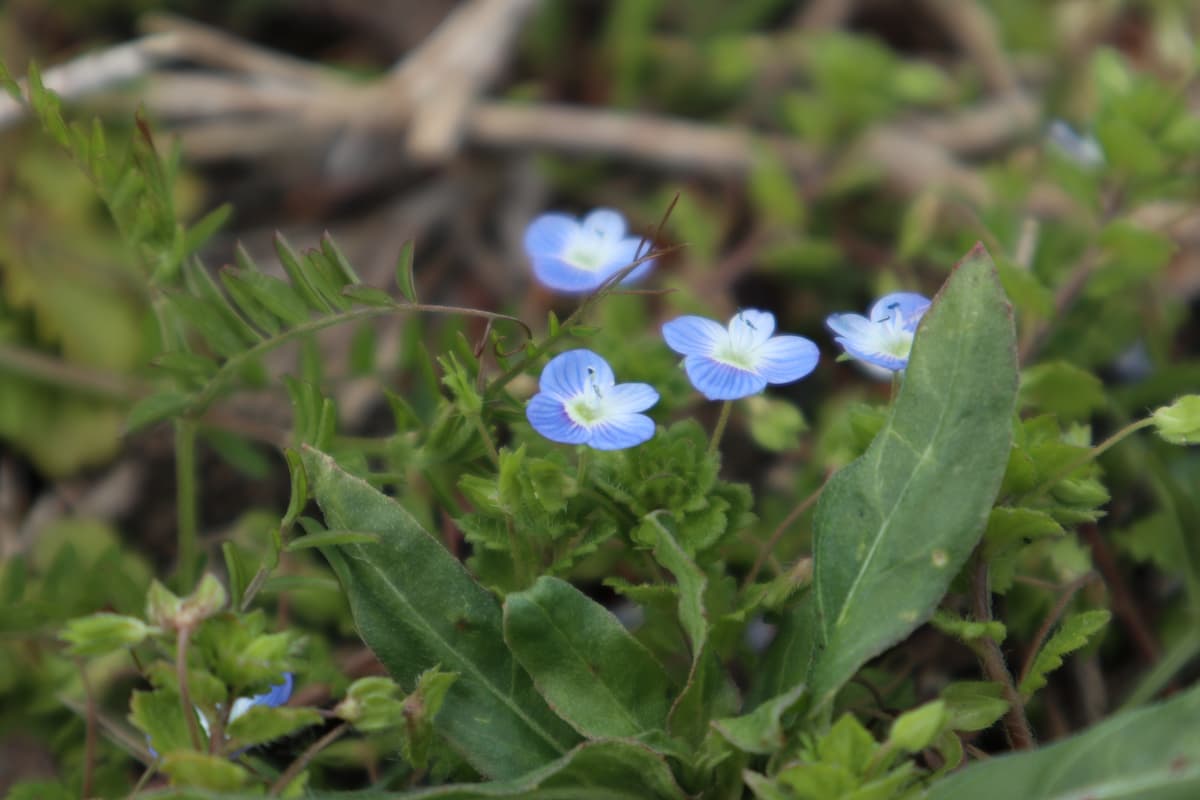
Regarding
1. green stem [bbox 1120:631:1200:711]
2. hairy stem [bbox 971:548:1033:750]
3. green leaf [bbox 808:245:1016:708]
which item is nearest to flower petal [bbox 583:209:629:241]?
green leaf [bbox 808:245:1016:708]

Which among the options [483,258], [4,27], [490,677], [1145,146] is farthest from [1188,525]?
[4,27]

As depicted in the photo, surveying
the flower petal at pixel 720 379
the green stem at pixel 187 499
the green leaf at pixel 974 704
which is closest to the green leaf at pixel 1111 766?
the green leaf at pixel 974 704

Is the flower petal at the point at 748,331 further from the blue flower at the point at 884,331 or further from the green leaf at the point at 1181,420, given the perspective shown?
the green leaf at the point at 1181,420

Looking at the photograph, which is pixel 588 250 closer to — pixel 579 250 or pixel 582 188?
pixel 579 250

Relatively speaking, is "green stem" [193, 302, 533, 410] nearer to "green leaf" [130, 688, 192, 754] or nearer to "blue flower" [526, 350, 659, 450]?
"blue flower" [526, 350, 659, 450]

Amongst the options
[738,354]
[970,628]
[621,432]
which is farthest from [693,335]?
[970,628]
